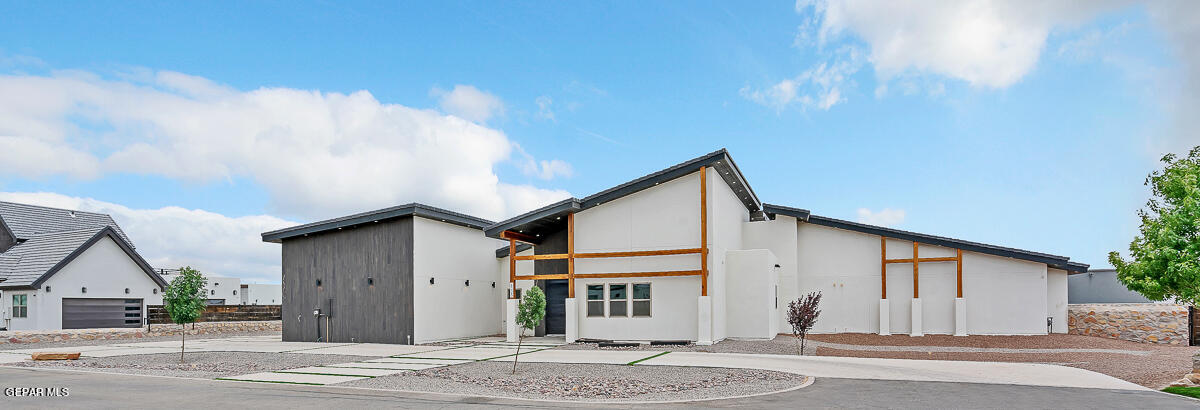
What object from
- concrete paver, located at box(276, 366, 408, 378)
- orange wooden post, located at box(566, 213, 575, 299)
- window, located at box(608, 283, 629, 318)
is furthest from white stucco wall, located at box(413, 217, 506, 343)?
concrete paver, located at box(276, 366, 408, 378)

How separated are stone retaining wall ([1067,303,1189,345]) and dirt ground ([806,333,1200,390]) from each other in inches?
49.0

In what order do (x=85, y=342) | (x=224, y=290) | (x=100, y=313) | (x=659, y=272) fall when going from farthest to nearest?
(x=224, y=290) → (x=100, y=313) → (x=85, y=342) → (x=659, y=272)

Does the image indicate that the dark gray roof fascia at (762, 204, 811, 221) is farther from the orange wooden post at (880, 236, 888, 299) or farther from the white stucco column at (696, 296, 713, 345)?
the white stucco column at (696, 296, 713, 345)

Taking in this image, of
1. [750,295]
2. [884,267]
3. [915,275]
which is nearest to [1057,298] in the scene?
[915,275]

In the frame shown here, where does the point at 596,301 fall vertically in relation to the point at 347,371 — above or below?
above

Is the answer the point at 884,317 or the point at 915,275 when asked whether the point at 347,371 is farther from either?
the point at 915,275

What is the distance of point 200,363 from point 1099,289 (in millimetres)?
36820

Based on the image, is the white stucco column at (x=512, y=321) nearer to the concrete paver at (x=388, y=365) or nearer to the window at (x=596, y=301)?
the window at (x=596, y=301)

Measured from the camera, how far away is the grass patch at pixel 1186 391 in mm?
12222

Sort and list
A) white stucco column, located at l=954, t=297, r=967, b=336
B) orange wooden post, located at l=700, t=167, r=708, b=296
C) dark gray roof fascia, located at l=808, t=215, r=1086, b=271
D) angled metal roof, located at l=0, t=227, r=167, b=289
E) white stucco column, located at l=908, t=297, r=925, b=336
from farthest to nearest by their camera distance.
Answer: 1. angled metal roof, located at l=0, t=227, r=167, b=289
2. white stucco column, located at l=908, t=297, r=925, b=336
3. white stucco column, located at l=954, t=297, r=967, b=336
4. dark gray roof fascia, located at l=808, t=215, r=1086, b=271
5. orange wooden post, located at l=700, t=167, r=708, b=296

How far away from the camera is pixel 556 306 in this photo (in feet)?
90.1

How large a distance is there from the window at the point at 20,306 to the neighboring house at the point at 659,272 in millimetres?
13060


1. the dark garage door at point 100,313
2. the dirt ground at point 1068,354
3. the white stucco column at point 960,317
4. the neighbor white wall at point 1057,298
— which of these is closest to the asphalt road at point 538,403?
the dirt ground at point 1068,354

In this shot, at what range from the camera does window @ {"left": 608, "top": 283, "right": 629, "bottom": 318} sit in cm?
2398
